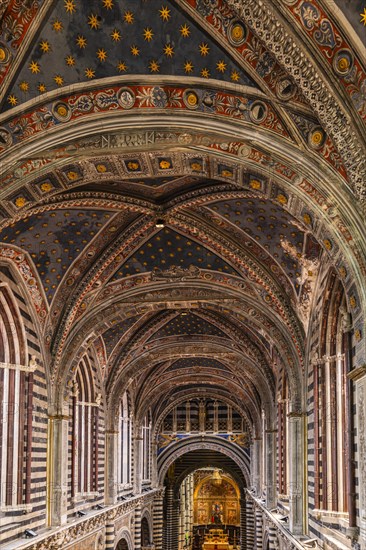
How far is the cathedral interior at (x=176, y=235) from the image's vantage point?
10625 mm

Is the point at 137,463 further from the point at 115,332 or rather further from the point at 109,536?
the point at 115,332

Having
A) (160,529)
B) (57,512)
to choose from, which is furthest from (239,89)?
(160,529)

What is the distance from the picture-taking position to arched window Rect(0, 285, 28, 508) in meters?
18.6

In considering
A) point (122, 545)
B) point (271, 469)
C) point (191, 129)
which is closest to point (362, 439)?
point (191, 129)

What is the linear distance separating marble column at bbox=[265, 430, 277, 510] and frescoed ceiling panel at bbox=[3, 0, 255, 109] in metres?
21.3

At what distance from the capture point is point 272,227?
1709cm

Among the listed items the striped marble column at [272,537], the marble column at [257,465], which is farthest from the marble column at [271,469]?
Answer: the marble column at [257,465]

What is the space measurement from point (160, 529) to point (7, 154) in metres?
Result: 37.8

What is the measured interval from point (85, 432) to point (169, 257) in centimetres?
968

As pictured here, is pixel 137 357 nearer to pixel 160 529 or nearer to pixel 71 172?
pixel 71 172

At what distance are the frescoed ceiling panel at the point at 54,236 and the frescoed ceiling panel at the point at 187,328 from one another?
874 centimetres

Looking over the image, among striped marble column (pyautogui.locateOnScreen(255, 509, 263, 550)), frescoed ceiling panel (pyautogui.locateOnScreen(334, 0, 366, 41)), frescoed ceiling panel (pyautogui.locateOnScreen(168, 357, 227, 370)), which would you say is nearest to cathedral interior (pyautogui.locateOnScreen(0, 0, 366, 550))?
frescoed ceiling panel (pyautogui.locateOnScreen(334, 0, 366, 41))

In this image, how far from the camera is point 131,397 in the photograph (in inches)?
1464

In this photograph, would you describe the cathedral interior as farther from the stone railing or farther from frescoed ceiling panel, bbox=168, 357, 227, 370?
frescoed ceiling panel, bbox=168, 357, 227, 370
